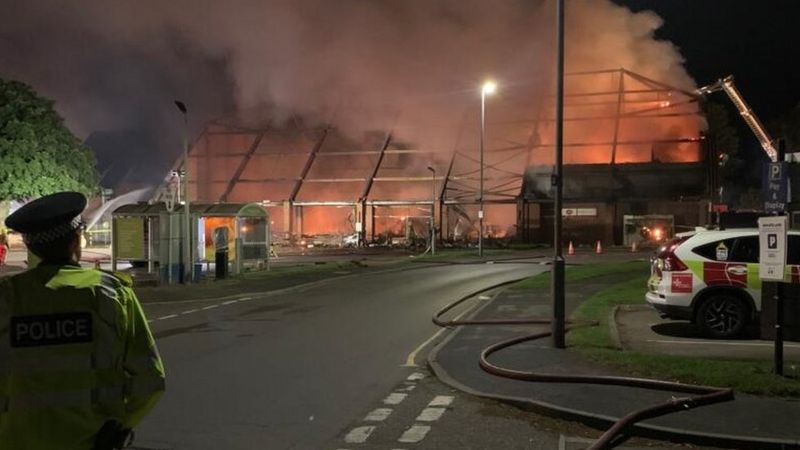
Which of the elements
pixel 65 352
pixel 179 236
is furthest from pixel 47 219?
pixel 179 236

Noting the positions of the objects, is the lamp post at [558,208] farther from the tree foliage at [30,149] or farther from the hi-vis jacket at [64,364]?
the tree foliage at [30,149]

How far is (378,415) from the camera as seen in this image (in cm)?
570

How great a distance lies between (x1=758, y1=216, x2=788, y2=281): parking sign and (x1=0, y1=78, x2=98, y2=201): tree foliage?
81.1 ft

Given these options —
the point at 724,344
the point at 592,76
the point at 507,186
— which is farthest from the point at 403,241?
the point at 724,344

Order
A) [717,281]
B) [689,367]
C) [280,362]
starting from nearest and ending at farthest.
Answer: [689,367], [280,362], [717,281]

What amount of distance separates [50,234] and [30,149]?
88.2 feet

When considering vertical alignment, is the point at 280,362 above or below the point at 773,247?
below

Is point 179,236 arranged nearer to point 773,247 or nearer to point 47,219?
point 773,247

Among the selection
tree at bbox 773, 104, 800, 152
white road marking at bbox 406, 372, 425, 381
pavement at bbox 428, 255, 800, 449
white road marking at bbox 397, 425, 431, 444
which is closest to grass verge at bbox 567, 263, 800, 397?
pavement at bbox 428, 255, 800, 449

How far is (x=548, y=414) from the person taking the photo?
564 cm

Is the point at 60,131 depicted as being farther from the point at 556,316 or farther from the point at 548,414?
the point at 548,414

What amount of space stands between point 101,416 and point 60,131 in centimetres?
Answer: 2978

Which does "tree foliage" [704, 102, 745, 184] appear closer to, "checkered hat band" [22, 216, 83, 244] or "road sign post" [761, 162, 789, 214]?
"road sign post" [761, 162, 789, 214]

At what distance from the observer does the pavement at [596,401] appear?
16.1 feet
